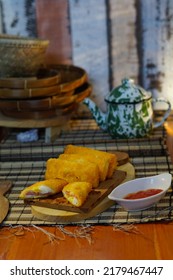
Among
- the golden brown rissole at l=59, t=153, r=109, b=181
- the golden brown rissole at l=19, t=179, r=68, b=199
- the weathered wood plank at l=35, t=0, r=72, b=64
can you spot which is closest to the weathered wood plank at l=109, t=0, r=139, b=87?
the weathered wood plank at l=35, t=0, r=72, b=64

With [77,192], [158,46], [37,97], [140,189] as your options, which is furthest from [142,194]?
[158,46]

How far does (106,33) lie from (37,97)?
0.36m

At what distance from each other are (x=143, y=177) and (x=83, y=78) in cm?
41

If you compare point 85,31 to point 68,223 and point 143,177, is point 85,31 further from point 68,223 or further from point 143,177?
point 68,223

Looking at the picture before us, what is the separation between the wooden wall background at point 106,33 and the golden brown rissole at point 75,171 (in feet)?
1.95

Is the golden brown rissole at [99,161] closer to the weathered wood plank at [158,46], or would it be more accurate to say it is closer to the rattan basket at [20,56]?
the rattan basket at [20,56]

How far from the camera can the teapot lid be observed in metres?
1.20

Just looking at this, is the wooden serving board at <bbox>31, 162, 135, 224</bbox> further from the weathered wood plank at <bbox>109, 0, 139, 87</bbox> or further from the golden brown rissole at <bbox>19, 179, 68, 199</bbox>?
the weathered wood plank at <bbox>109, 0, 139, 87</bbox>

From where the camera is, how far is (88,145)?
120 centimetres

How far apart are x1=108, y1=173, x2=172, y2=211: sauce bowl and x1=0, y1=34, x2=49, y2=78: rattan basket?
1.54ft

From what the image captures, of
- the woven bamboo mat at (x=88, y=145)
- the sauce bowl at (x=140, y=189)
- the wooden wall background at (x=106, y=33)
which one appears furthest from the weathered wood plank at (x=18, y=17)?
the sauce bowl at (x=140, y=189)

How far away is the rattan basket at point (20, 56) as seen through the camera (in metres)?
1.20


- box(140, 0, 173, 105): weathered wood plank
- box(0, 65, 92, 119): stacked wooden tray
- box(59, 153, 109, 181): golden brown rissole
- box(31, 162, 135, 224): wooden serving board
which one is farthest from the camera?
box(140, 0, 173, 105): weathered wood plank

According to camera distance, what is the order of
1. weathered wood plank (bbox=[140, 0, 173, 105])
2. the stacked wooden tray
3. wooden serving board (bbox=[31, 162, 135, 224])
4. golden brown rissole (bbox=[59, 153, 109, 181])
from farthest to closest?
weathered wood plank (bbox=[140, 0, 173, 105]) < the stacked wooden tray < golden brown rissole (bbox=[59, 153, 109, 181]) < wooden serving board (bbox=[31, 162, 135, 224])
